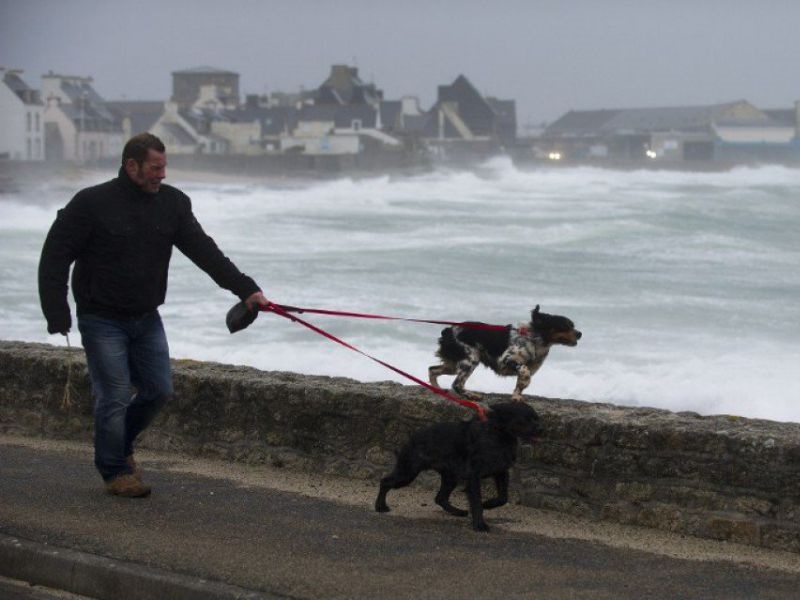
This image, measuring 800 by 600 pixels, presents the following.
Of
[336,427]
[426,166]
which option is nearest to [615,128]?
[426,166]

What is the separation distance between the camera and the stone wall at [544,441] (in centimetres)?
630

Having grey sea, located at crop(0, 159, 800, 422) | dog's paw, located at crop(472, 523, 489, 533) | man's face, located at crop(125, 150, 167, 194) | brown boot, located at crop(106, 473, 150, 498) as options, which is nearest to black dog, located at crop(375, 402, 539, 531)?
dog's paw, located at crop(472, 523, 489, 533)

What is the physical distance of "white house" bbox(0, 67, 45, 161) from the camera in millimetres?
96062

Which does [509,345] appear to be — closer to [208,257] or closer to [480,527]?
[480,527]

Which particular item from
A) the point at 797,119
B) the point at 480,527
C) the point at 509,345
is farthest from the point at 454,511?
the point at 797,119

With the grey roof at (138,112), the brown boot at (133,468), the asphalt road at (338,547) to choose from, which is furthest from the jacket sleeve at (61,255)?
the grey roof at (138,112)

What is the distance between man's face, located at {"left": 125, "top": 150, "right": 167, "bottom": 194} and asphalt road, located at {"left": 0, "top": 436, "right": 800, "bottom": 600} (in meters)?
1.41

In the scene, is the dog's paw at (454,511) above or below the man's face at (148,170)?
below

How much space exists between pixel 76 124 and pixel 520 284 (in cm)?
7313

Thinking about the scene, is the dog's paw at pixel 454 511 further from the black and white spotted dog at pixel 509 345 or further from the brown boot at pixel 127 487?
the brown boot at pixel 127 487

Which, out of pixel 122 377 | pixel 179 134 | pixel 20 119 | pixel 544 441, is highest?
pixel 20 119

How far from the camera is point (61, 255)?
6.68 m

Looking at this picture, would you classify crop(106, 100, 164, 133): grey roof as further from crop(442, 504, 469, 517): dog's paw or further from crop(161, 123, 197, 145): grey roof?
crop(442, 504, 469, 517): dog's paw

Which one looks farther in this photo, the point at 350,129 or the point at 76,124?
the point at 350,129
